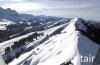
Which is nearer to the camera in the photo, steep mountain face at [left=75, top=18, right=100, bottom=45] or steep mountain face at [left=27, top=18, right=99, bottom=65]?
steep mountain face at [left=27, top=18, right=99, bottom=65]

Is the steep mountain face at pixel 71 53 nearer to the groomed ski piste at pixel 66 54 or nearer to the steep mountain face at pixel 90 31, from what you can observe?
the groomed ski piste at pixel 66 54

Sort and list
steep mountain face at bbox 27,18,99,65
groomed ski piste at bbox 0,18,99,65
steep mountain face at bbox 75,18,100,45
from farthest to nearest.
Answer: steep mountain face at bbox 75,18,100,45 → groomed ski piste at bbox 0,18,99,65 → steep mountain face at bbox 27,18,99,65

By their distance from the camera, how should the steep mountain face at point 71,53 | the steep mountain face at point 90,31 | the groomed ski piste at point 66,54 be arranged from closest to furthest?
the steep mountain face at point 71,53 < the groomed ski piste at point 66,54 < the steep mountain face at point 90,31

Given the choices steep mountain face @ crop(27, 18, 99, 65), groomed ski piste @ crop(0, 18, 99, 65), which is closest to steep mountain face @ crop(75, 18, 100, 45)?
groomed ski piste @ crop(0, 18, 99, 65)

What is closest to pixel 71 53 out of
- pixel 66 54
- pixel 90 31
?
pixel 66 54

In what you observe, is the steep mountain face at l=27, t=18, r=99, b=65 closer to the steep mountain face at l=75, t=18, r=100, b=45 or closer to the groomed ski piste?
the groomed ski piste

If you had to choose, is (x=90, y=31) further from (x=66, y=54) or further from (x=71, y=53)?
(x=71, y=53)

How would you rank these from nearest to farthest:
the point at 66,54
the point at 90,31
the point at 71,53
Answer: the point at 71,53, the point at 66,54, the point at 90,31

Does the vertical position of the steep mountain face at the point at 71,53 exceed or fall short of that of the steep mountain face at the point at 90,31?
it exceeds it

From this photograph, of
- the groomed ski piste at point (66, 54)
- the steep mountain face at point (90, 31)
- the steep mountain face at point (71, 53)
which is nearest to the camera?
the steep mountain face at point (71, 53)

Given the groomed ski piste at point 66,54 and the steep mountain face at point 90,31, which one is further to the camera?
the steep mountain face at point 90,31

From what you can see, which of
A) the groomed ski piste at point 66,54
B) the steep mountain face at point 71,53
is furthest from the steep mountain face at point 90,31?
the steep mountain face at point 71,53

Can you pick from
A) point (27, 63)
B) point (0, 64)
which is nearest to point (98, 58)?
point (0, 64)
